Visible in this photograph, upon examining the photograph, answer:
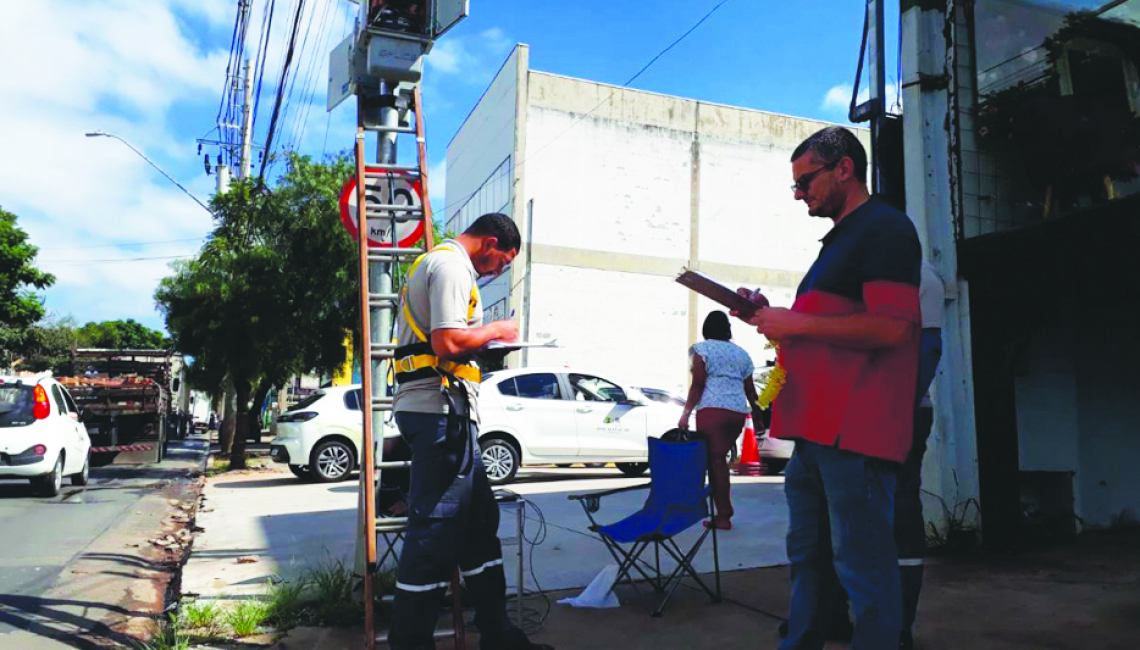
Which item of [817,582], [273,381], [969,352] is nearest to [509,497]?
[817,582]

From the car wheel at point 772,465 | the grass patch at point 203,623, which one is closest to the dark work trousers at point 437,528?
the grass patch at point 203,623

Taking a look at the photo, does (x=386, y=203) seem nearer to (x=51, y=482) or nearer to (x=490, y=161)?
(x=51, y=482)

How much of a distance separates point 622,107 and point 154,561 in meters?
24.2

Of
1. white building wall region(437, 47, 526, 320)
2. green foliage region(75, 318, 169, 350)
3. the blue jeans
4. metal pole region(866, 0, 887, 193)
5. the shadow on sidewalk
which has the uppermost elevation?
white building wall region(437, 47, 526, 320)

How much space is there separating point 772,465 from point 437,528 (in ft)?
31.7

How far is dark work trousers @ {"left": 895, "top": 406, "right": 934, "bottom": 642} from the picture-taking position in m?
3.44

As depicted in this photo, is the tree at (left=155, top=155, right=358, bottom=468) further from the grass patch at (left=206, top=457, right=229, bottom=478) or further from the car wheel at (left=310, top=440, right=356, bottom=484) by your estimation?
the car wheel at (left=310, top=440, right=356, bottom=484)

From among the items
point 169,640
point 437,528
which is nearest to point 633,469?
point 169,640

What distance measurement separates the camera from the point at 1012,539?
544 cm

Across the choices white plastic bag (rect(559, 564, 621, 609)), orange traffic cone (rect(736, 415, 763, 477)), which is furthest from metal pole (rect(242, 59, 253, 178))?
white plastic bag (rect(559, 564, 621, 609))

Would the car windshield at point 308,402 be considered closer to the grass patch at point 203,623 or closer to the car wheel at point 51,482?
the car wheel at point 51,482

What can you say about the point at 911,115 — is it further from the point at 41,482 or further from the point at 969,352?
the point at 41,482

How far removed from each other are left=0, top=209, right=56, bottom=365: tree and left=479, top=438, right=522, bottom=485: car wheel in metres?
22.0

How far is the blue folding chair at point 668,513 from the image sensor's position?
4.40 meters
